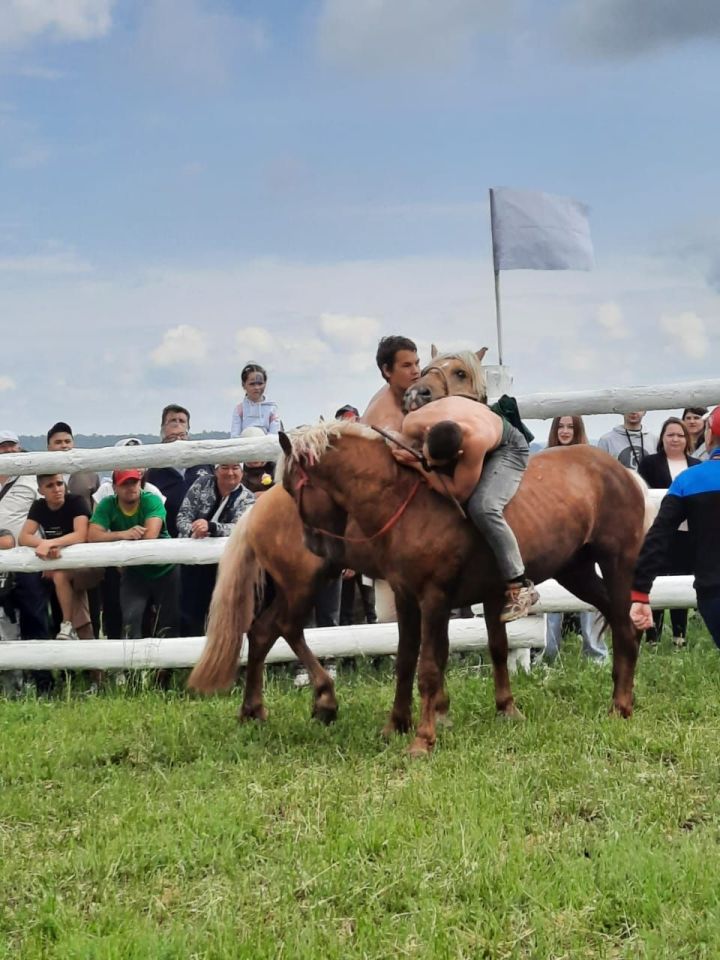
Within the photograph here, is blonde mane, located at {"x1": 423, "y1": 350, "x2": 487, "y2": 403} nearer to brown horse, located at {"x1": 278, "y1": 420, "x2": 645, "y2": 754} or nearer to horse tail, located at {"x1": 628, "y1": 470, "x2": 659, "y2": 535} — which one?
brown horse, located at {"x1": 278, "y1": 420, "x2": 645, "y2": 754}

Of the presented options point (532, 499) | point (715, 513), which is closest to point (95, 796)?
point (532, 499)

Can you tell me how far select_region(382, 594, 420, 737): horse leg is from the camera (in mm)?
6902

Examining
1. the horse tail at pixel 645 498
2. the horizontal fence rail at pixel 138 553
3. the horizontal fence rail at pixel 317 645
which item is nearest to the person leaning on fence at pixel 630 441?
the horizontal fence rail at pixel 138 553

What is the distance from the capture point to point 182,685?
358 inches

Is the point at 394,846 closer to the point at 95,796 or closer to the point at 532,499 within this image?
the point at 95,796

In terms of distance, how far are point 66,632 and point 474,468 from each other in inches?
171

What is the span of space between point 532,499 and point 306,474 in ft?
4.52

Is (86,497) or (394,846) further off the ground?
(86,497)

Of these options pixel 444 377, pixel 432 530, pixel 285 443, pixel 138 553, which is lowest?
pixel 138 553

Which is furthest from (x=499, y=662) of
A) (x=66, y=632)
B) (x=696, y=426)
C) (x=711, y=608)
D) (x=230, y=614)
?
(x=696, y=426)

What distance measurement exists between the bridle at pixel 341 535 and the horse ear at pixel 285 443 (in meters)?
0.11

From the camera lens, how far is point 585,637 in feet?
31.7

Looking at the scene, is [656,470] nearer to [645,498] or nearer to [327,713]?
[645,498]

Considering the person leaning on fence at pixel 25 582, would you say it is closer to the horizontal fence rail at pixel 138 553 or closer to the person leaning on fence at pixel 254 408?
the horizontal fence rail at pixel 138 553
